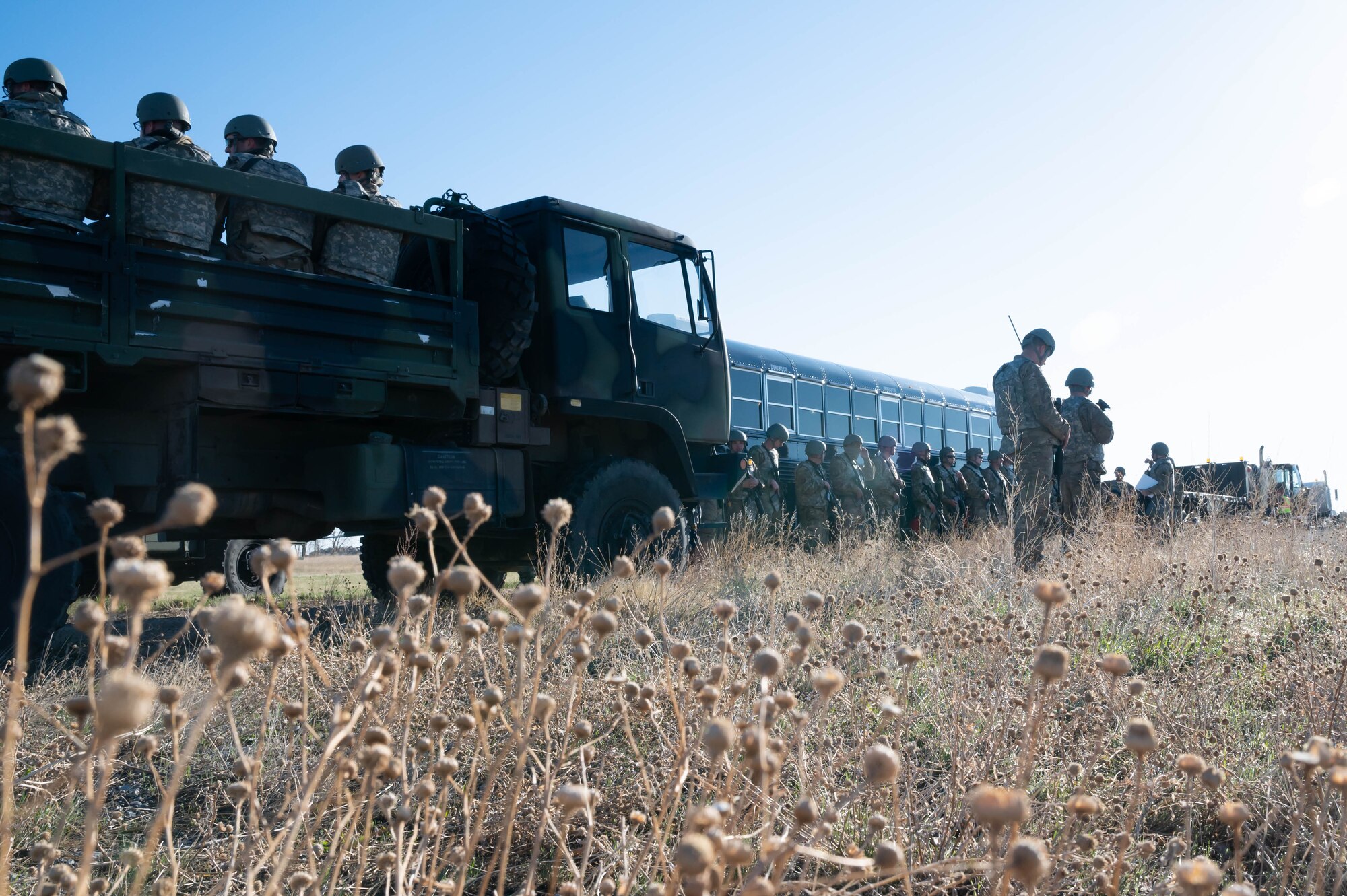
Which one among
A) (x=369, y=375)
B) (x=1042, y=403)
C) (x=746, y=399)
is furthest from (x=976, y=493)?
(x=369, y=375)

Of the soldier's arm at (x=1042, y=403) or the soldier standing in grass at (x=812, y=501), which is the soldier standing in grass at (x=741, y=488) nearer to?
the soldier standing in grass at (x=812, y=501)

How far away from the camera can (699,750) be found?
2.06 meters

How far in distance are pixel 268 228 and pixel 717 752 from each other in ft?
15.3

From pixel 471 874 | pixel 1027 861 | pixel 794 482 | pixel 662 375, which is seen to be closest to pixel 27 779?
pixel 471 874

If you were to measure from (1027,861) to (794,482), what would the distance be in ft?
36.3

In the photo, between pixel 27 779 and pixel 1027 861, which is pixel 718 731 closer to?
pixel 1027 861

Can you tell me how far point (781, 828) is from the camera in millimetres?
2240

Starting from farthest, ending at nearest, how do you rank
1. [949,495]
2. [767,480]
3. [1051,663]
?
[949,495]
[767,480]
[1051,663]

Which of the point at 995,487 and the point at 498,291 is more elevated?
the point at 498,291

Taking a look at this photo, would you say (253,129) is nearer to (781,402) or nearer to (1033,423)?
(1033,423)

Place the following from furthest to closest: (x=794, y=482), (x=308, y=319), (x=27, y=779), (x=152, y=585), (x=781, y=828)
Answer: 1. (x=794, y=482)
2. (x=308, y=319)
3. (x=27, y=779)
4. (x=781, y=828)
5. (x=152, y=585)

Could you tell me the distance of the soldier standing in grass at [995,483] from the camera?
47.2 feet

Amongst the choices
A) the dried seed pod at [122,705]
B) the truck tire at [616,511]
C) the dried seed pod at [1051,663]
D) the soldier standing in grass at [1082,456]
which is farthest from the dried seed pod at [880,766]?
the soldier standing in grass at [1082,456]

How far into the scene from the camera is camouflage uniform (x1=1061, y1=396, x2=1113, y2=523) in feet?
26.6
